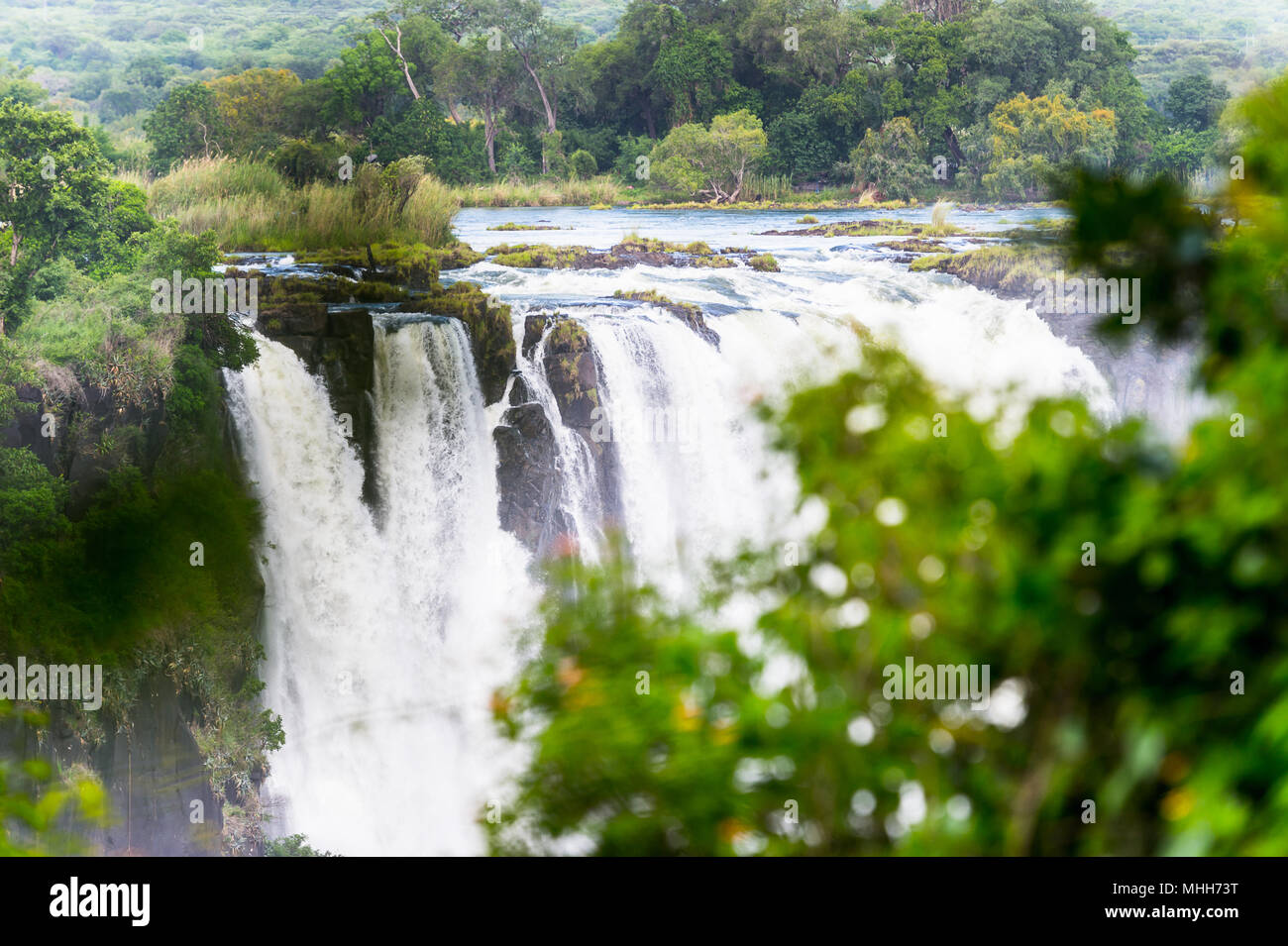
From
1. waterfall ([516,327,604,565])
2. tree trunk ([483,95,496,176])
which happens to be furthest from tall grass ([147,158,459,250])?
waterfall ([516,327,604,565])

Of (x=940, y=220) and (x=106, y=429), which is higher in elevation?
(x=940, y=220)

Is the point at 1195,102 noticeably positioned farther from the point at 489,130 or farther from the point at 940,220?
the point at 489,130

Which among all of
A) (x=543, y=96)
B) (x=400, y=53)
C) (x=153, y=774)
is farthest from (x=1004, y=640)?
(x=153, y=774)

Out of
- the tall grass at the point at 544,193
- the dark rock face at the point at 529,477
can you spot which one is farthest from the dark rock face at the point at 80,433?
the tall grass at the point at 544,193

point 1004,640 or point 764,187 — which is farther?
point 764,187
